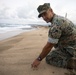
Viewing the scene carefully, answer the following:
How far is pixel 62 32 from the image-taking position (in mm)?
3787

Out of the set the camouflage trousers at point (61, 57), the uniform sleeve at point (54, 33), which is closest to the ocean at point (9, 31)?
the camouflage trousers at point (61, 57)

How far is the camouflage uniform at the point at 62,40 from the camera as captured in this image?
11.9 feet

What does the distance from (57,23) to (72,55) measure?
102 cm

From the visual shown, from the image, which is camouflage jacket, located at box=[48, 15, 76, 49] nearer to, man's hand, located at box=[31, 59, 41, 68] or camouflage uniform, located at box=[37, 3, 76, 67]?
camouflage uniform, located at box=[37, 3, 76, 67]

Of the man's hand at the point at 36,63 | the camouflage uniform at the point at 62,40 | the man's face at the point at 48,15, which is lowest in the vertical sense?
Answer: the man's hand at the point at 36,63

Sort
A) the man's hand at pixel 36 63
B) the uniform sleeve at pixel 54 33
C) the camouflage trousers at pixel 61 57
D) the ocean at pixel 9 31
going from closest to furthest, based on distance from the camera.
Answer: the uniform sleeve at pixel 54 33 < the man's hand at pixel 36 63 < the camouflage trousers at pixel 61 57 < the ocean at pixel 9 31

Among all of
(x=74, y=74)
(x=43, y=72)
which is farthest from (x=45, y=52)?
(x=74, y=74)

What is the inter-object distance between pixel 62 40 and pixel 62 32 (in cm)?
28

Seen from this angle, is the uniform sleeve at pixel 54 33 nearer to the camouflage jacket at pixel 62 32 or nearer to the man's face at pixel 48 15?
the camouflage jacket at pixel 62 32

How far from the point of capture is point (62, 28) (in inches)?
145

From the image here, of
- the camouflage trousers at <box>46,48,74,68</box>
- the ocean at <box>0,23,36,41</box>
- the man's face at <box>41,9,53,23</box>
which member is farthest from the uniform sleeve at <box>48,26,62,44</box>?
the ocean at <box>0,23,36,41</box>

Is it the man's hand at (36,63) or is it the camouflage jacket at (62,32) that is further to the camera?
the man's hand at (36,63)

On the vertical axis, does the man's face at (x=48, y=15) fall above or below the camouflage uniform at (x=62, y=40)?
above

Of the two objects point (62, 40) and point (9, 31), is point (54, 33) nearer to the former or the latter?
point (62, 40)
